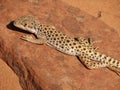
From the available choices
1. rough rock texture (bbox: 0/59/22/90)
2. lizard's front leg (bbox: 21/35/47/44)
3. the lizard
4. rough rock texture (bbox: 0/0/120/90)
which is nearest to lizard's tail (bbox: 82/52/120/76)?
the lizard

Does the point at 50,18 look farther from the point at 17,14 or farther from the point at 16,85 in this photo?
the point at 16,85

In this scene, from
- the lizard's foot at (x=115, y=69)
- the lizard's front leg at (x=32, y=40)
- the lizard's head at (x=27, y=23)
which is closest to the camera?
the lizard's foot at (x=115, y=69)

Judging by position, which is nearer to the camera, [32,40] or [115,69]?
[115,69]

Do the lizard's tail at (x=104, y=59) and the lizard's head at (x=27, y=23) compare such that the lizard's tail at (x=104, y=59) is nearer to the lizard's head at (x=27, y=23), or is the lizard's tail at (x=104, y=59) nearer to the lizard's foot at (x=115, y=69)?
the lizard's foot at (x=115, y=69)

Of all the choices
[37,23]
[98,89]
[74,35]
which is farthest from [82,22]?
[98,89]

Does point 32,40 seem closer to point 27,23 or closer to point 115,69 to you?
point 27,23

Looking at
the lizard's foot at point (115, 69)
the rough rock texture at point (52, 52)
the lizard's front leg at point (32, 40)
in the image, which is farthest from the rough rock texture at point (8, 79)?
the lizard's foot at point (115, 69)

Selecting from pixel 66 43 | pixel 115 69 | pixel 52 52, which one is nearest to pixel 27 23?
pixel 52 52
